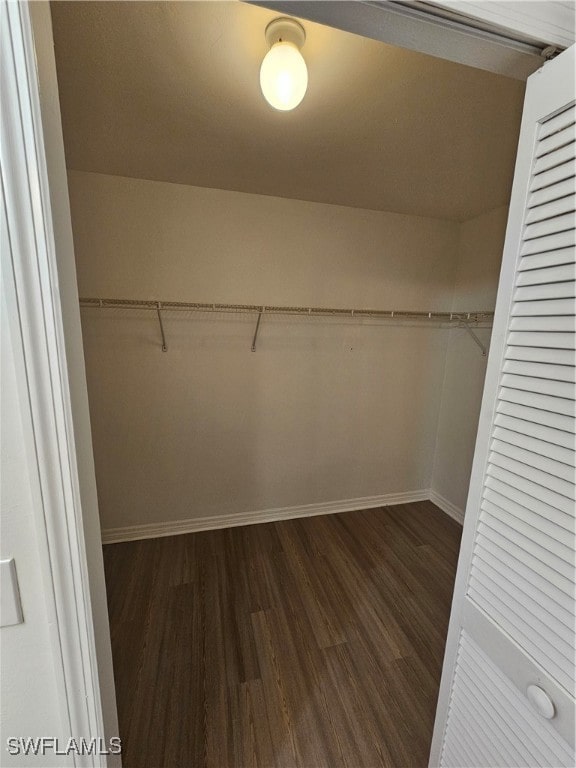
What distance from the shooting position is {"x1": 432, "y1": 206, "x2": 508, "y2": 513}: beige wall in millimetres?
2464

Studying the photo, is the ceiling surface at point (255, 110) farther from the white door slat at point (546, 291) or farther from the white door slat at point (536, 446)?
the white door slat at point (536, 446)

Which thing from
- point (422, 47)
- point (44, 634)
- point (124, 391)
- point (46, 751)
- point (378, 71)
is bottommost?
point (46, 751)

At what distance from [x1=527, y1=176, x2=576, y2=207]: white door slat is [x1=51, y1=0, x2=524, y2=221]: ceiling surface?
78 cm

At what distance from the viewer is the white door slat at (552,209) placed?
635 millimetres

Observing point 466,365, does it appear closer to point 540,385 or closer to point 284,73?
point 540,385

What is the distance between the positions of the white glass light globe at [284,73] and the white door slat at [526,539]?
1.35 meters

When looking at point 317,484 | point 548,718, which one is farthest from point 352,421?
point 548,718

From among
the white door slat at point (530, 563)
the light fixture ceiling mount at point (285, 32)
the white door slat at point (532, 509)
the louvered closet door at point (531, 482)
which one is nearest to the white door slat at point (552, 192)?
the louvered closet door at point (531, 482)

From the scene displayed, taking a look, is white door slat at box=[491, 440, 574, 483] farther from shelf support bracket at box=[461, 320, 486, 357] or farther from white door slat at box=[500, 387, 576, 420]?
shelf support bracket at box=[461, 320, 486, 357]

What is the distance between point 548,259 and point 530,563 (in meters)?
0.66

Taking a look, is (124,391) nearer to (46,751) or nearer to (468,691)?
(46,751)

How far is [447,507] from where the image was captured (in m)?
2.88

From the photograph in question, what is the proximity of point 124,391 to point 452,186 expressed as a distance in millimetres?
2500

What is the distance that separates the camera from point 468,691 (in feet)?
3.00
